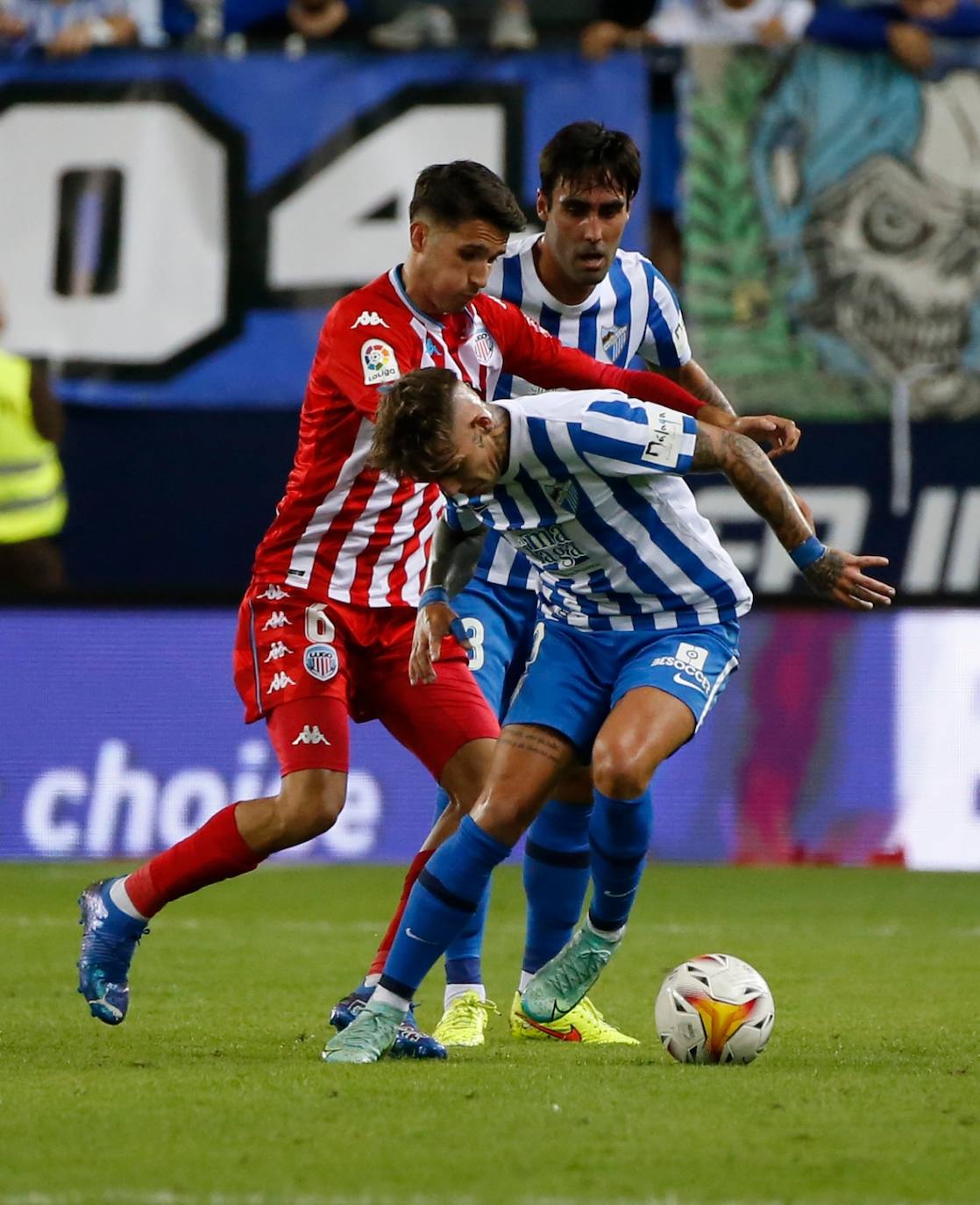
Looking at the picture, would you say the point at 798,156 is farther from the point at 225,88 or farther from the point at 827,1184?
the point at 827,1184

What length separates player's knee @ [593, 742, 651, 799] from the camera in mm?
4863

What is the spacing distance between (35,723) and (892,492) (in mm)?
4383

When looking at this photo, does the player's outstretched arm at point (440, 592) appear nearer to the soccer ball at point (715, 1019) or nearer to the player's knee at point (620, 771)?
the player's knee at point (620, 771)

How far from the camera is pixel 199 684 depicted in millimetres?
10219

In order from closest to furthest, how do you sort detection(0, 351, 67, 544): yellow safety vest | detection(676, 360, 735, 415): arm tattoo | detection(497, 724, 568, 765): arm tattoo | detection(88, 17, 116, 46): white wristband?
detection(497, 724, 568, 765): arm tattoo, detection(676, 360, 735, 415): arm tattoo, detection(0, 351, 67, 544): yellow safety vest, detection(88, 17, 116, 46): white wristband

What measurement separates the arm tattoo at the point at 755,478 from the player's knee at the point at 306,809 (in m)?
1.17

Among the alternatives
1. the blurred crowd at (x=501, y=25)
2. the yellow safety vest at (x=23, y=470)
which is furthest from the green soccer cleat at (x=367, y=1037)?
the blurred crowd at (x=501, y=25)

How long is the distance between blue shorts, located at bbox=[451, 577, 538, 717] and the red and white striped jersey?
0.48 metres

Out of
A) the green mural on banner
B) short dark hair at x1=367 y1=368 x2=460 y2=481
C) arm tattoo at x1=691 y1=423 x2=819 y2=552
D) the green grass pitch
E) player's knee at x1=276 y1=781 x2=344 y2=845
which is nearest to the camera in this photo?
the green grass pitch

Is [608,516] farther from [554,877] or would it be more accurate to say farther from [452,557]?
[554,877]

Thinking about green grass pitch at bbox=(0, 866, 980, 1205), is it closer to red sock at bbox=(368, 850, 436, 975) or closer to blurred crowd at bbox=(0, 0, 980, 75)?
red sock at bbox=(368, 850, 436, 975)

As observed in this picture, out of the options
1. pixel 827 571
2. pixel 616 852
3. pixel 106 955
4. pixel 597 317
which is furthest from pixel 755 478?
pixel 106 955

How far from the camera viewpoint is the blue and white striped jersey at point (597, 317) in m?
5.96

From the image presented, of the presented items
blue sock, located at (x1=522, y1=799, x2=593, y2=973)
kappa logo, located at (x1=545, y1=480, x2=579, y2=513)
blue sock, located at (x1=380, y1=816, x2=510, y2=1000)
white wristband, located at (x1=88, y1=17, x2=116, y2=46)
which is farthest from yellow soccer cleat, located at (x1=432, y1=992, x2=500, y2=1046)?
white wristband, located at (x1=88, y1=17, x2=116, y2=46)
